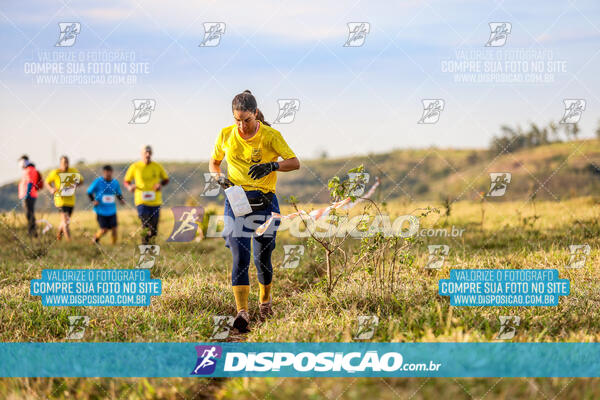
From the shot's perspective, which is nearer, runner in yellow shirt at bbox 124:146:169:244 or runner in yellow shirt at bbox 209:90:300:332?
runner in yellow shirt at bbox 209:90:300:332

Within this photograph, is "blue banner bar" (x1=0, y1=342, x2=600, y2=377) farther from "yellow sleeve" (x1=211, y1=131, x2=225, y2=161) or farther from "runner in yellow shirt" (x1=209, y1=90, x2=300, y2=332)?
"yellow sleeve" (x1=211, y1=131, x2=225, y2=161)

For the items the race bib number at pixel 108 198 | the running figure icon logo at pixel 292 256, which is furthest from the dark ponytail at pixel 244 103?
the race bib number at pixel 108 198

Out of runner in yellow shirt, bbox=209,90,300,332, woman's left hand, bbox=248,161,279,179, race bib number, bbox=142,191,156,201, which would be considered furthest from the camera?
race bib number, bbox=142,191,156,201

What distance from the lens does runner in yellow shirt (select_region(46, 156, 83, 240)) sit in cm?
1097

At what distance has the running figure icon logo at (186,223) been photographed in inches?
428

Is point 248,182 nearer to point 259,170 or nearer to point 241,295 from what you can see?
point 259,170

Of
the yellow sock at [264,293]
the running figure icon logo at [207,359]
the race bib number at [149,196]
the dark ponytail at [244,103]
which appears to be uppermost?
the dark ponytail at [244,103]

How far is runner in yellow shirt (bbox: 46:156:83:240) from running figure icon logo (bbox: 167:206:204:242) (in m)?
2.37

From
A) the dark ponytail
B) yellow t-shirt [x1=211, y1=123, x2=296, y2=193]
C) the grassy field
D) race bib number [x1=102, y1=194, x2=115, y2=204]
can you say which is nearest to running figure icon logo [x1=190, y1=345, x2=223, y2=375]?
the grassy field

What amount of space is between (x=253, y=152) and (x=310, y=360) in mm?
2314

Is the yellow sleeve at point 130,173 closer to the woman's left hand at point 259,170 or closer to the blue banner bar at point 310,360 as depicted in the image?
the woman's left hand at point 259,170

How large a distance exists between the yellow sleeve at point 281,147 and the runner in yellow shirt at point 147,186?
17.5ft

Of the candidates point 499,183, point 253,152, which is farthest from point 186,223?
point 499,183

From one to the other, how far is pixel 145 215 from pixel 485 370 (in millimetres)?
7853
